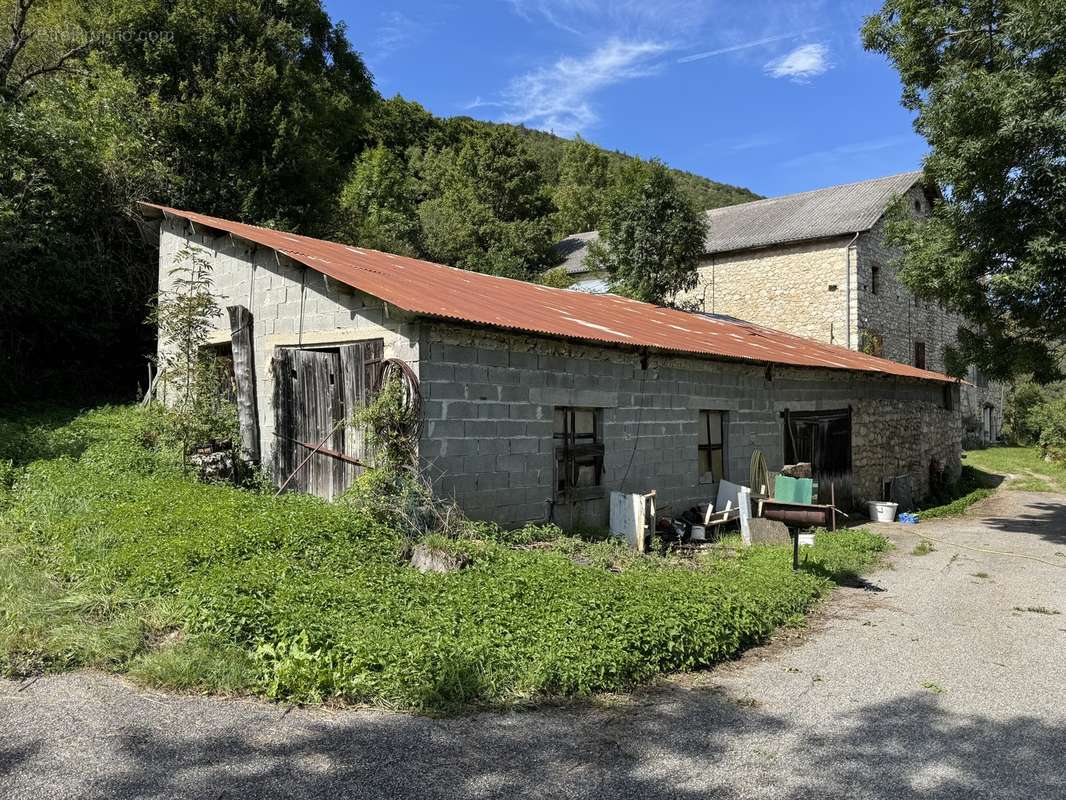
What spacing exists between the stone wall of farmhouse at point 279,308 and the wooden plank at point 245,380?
3.4 inches

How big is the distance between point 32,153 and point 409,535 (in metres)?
11.9

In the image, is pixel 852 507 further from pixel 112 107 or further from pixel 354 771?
pixel 112 107

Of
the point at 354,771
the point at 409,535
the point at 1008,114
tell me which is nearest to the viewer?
the point at 354,771

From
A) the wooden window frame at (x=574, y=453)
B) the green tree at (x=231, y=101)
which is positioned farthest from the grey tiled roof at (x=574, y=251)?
the wooden window frame at (x=574, y=453)

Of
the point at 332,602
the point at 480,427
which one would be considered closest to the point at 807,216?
the point at 480,427

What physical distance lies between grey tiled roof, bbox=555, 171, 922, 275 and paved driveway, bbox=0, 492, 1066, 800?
72.9 ft

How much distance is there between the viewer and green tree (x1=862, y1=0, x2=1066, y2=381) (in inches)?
404

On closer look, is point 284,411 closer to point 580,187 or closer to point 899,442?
point 899,442

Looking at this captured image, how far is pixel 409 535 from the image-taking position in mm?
7789

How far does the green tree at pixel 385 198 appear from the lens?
3322cm

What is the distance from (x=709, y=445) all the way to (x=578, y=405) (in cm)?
355

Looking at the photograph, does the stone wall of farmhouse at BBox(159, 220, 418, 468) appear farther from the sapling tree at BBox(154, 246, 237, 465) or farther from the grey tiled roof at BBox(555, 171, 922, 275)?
the grey tiled roof at BBox(555, 171, 922, 275)

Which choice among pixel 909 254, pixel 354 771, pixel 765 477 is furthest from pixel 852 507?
pixel 354 771

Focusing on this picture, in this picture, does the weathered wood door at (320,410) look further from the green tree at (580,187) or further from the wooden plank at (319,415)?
the green tree at (580,187)
